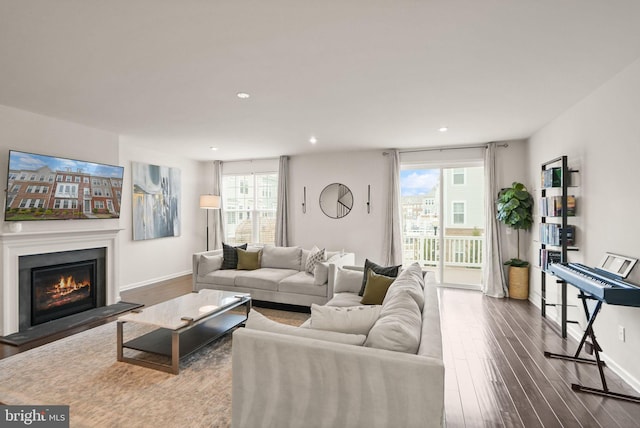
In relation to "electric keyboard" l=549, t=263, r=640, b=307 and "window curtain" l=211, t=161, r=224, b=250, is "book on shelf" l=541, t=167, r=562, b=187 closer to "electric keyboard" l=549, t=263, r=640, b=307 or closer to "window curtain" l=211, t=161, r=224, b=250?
"electric keyboard" l=549, t=263, r=640, b=307

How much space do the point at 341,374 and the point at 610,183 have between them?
3074 mm

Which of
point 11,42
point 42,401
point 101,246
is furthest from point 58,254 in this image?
point 11,42

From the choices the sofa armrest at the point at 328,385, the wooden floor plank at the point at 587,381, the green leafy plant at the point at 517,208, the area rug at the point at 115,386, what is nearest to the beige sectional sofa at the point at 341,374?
the sofa armrest at the point at 328,385

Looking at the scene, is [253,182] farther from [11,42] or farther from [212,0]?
[212,0]

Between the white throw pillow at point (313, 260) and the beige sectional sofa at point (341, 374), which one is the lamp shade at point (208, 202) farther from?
the beige sectional sofa at point (341, 374)

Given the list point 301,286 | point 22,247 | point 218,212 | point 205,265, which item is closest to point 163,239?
point 218,212

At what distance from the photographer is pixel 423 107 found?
11.9 feet

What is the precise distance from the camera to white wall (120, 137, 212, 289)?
5.61m

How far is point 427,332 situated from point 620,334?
223 cm

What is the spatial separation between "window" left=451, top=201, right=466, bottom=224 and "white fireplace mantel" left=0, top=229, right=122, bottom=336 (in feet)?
18.9

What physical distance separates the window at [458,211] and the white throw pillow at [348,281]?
2885 millimetres

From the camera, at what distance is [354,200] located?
6.25 m

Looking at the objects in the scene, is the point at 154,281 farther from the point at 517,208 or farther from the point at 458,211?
the point at 517,208

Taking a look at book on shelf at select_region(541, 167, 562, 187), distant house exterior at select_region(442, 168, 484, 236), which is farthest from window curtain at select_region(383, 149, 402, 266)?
book on shelf at select_region(541, 167, 562, 187)
